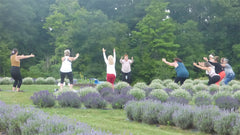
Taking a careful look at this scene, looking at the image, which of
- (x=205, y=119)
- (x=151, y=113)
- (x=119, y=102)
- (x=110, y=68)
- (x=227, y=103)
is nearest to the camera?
(x=205, y=119)

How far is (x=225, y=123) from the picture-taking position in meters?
5.27

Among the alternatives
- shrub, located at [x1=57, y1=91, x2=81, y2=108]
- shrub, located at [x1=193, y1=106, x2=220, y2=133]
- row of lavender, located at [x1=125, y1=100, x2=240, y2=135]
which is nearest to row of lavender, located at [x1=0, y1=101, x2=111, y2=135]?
row of lavender, located at [x1=125, y1=100, x2=240, y2=135]

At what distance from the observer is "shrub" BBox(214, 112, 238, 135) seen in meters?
5.23

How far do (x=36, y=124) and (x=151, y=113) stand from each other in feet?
9.28

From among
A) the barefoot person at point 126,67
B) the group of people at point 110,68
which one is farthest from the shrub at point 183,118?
the barefoot person at point 126,67

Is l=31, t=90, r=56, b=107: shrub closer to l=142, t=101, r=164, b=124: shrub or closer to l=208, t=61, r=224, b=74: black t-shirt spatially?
l=142, t=101, r=164, b=124: shrub

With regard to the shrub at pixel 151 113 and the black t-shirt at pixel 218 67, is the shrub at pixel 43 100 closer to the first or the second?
the shrub at pixel 151 113

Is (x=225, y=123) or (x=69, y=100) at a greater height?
(x=69, y=100)

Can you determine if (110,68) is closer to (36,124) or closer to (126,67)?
(126,67)

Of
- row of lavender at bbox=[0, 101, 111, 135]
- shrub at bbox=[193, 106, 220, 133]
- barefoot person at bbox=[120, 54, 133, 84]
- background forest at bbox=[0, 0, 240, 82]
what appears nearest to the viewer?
row of lavender at bbox=[0, 101, 111, 135]

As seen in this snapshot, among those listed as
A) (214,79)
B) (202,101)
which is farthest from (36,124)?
(214,79)

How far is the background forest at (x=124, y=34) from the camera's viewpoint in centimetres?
3338

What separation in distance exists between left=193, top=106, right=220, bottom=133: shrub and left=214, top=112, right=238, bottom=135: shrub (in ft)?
0.49

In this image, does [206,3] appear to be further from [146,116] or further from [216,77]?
[146,116]
